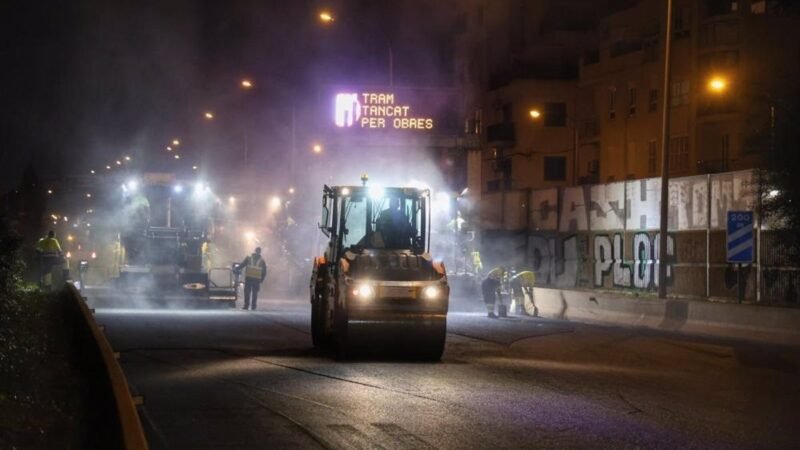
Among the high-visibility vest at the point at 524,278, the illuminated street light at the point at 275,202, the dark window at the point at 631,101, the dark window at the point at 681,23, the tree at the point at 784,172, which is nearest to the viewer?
the tree at the point at 784,172

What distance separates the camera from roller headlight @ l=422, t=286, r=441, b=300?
1705 centimetres

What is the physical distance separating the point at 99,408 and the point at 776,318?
17.4 m

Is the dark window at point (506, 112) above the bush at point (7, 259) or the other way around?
above

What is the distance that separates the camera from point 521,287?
33531 millimetres

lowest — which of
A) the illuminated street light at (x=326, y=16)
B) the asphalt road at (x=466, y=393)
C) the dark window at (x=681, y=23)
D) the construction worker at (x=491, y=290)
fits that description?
the asphalt road at (x=466, y=393)

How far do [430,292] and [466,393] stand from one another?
13.0 ft

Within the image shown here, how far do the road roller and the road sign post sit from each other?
9937mm

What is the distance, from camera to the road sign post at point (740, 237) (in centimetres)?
2544

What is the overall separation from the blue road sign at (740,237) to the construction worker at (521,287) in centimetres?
830

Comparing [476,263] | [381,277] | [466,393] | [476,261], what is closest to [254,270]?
[476,263]

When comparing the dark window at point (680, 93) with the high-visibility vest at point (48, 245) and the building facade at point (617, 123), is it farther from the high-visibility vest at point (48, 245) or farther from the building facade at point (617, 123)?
the high-visibility vest at point (48, 245)

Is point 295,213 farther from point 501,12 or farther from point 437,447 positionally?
point 437,447

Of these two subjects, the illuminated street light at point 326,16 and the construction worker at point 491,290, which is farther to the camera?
the illuminated street light at point 326,16

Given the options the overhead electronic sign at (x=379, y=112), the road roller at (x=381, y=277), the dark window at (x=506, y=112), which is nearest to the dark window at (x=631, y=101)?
the dark window at (x=506, y=112)
